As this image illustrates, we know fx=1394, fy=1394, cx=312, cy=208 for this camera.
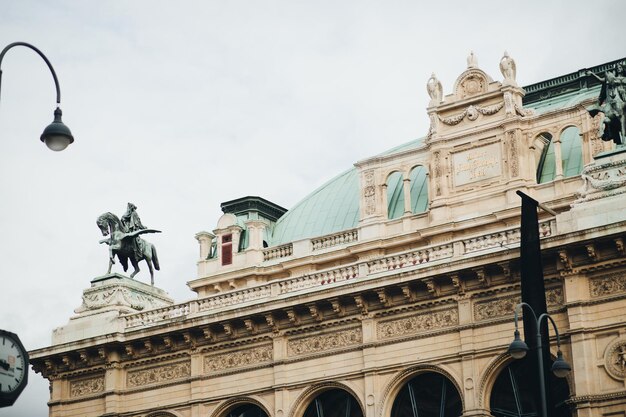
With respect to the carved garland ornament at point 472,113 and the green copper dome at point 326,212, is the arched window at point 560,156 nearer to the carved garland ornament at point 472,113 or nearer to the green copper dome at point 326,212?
the carved garland ornament at point 472,113

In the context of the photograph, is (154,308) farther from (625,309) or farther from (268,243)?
(625,309)

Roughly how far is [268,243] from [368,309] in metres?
13.9

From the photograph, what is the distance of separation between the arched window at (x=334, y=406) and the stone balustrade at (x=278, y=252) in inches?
411

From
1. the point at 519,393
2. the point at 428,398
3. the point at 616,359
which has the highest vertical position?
the point at 616,359

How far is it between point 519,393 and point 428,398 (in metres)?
3.62

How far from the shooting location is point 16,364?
Answer: 22.8 meters

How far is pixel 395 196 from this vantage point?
59281 mm

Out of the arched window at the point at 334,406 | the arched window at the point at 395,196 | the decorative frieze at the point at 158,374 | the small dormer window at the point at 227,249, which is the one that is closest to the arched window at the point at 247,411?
the arched window at the point at 334,406

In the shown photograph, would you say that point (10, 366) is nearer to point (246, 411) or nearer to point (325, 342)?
point (325, 342)

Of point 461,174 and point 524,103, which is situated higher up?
point 524,103

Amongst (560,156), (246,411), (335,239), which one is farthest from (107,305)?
(560,156)

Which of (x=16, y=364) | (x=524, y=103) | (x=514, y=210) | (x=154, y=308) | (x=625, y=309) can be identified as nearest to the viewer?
(x=16, y=364)

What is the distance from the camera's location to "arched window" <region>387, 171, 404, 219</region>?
58.3m

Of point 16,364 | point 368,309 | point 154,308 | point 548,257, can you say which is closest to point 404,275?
point 368,309
